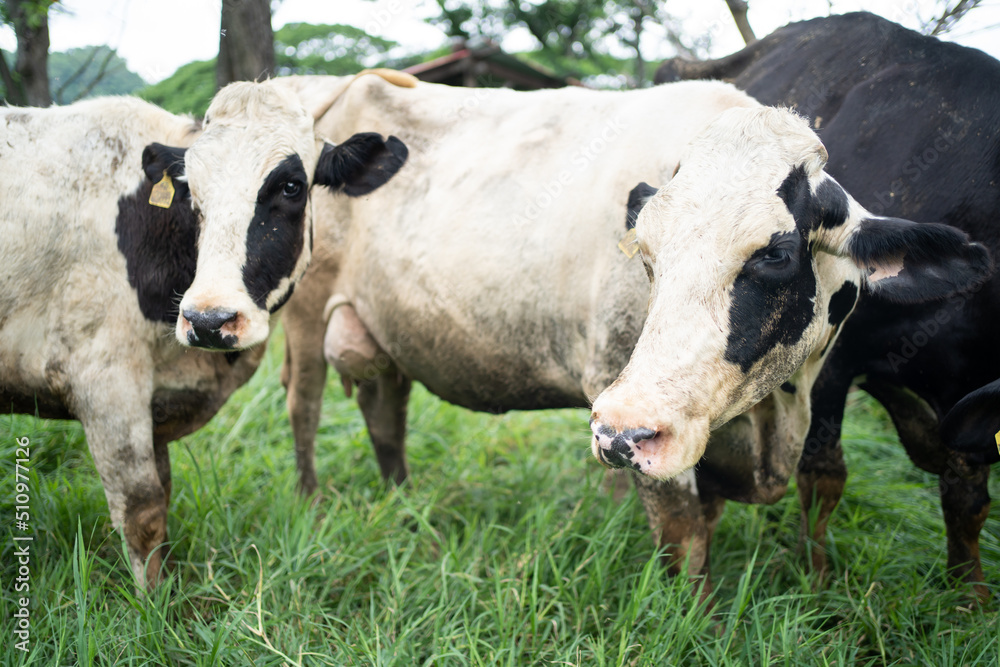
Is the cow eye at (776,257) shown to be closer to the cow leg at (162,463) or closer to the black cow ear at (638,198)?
the black cow ear at (638,198)

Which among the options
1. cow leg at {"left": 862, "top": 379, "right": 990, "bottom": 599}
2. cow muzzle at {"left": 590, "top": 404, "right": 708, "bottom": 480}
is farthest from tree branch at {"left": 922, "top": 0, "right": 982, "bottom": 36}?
cow muzzle at {"left": 590, "top": 404, "right": 708, "bottom": 480}

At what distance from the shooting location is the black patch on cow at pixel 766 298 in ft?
6.26

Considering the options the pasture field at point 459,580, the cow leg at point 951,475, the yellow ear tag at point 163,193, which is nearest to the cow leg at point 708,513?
the pasture field at point 459,580

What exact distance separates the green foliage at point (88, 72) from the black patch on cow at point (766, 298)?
4.63 meters

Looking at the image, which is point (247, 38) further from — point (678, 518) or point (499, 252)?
point (678, 518)

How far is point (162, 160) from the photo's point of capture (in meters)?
2.73

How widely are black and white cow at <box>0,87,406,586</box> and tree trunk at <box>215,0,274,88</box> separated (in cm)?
194

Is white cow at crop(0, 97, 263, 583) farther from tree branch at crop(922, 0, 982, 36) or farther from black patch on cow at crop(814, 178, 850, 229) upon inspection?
tree branch at crop(922, 0, 982, 36)

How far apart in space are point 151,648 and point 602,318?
2.03 meters

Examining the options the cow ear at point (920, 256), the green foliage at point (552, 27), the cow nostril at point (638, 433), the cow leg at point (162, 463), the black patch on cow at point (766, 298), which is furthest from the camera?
the green foliage at point (552, 27)

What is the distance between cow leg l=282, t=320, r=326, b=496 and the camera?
3.92 meters

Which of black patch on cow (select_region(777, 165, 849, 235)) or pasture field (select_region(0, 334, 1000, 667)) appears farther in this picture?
pasture field (select_region(0, 334, 1000, 667))

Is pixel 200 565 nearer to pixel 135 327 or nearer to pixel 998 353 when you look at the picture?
pixel 135 327

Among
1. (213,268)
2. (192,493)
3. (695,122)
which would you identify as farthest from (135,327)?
(695,122)
